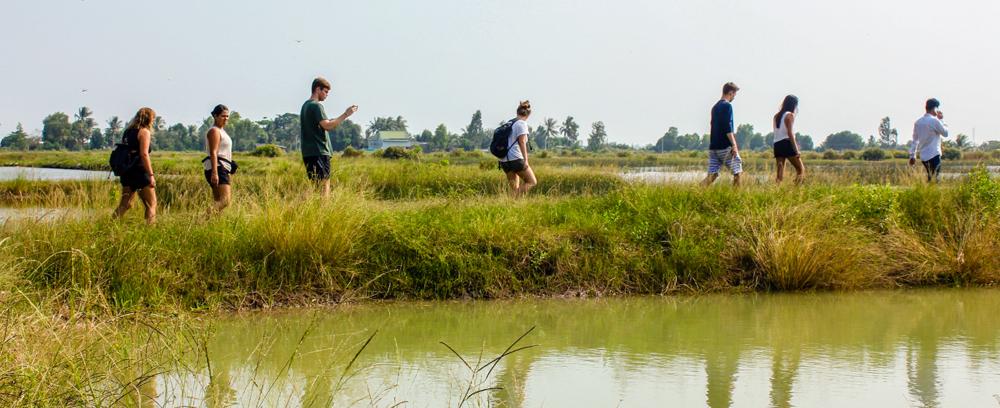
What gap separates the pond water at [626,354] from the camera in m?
5.56

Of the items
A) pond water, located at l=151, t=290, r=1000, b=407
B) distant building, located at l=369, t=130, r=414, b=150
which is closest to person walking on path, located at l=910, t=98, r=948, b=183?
pond water, located at l=151, t=290, r=1000, b=407

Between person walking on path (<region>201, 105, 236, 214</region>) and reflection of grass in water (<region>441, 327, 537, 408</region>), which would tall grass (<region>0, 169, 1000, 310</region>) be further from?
reflection of grass in water (<region>441, 327, 537, 408</region>)

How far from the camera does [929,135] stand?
44.3 ft

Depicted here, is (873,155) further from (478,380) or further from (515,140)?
(478,380)

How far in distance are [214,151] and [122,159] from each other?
2.92ft

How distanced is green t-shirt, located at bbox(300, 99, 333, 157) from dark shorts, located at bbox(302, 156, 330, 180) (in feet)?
0.18

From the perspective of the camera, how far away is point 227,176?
34.2 ft

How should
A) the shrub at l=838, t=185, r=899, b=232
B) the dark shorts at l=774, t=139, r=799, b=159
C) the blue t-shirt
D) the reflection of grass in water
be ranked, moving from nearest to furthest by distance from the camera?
the reflection of grass in water, the shrub at l=838, t=185, r=899, b=232, the blue t-shirt, the dark shorts at l=774, t=139, r=799, b=159

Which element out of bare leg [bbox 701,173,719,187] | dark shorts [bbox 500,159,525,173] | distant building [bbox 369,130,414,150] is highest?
distant building [bbox 369,130,414,150]

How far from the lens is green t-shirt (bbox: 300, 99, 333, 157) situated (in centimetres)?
1075

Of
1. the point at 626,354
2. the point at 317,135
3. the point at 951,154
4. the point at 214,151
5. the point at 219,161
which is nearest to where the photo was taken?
the point at 626,354

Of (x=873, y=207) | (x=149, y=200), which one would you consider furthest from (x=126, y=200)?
(x=873, y=207)

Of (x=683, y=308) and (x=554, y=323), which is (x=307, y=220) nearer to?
(x=554, y=323)

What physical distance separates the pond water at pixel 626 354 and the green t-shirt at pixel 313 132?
9.41 ft
